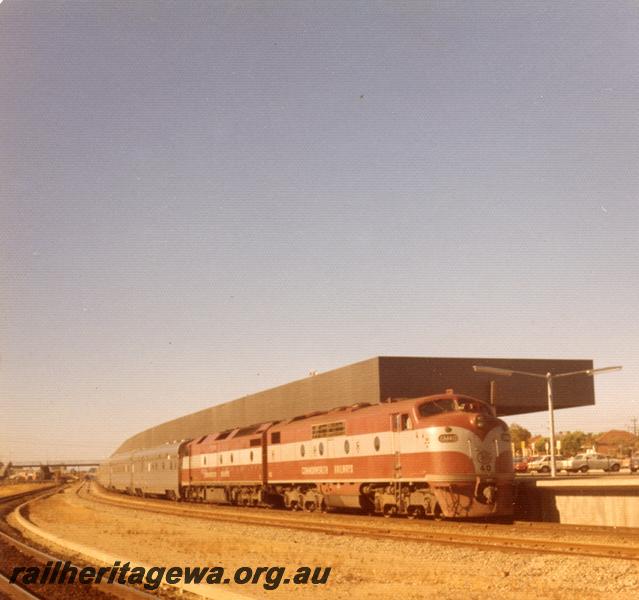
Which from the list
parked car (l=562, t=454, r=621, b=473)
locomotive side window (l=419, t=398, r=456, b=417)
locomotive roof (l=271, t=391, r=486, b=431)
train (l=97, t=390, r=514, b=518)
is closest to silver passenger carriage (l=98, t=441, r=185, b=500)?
train (l=97, t=390, r=514, b=518)

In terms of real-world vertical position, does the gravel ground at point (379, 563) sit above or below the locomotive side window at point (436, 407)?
below

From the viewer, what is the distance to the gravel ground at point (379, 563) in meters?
12.3

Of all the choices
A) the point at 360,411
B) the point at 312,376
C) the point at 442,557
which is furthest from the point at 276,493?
the point at 312,376

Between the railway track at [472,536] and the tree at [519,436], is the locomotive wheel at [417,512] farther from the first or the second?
the tree at [519,436]

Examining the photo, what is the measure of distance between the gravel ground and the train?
417cm

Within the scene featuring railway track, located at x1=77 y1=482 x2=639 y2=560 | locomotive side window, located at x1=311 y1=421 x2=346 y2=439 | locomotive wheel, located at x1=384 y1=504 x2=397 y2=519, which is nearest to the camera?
railway track, located at x1=77 y1=482 x2=639 y2=560

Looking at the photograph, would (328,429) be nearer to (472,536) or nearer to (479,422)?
(479,422)

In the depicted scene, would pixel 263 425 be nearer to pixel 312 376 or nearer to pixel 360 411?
pixel 360 411

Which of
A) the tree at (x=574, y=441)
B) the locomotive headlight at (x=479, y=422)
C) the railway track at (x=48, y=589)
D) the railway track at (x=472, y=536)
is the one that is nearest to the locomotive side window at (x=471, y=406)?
the locomotive headlight at (x=479, y=422)

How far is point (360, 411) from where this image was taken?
2762cm

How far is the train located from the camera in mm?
22516

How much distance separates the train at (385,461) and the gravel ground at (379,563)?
4.17 meters

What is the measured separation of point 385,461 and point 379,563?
9.70 m

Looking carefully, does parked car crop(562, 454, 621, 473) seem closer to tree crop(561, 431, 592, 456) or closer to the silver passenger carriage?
the silver passenger carriage
